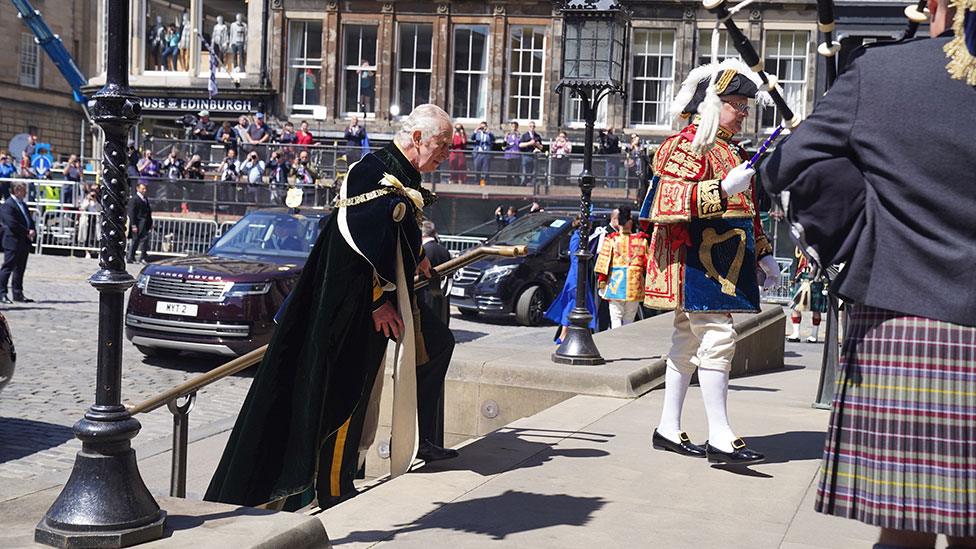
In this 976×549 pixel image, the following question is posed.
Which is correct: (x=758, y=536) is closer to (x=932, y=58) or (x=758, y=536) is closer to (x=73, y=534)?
(x=932, y=58)

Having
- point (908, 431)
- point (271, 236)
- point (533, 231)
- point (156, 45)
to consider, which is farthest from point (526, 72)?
point (908, 431)

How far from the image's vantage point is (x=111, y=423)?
3533 millimetres

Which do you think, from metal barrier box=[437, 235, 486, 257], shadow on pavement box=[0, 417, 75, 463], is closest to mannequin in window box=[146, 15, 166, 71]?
metal barrier box=[437, 235, 486, 257]

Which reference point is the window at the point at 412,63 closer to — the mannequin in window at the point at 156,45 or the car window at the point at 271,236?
the mannequin in window at the point at 156,45

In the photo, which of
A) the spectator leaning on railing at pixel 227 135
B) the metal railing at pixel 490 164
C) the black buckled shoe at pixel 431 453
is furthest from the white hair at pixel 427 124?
the spectator leaning on railing at pixel 227 135

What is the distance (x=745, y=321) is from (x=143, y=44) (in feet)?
106

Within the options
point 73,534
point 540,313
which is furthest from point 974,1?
point 540,313

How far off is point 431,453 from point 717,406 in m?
1.47

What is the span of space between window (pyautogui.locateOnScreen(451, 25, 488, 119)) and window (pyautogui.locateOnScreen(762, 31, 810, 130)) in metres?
8.66

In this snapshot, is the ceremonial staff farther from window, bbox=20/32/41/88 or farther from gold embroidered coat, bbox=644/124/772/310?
window, bbox=20/32/41/88

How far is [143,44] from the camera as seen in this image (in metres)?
38.1

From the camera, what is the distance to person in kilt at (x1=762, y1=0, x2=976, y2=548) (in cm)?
267

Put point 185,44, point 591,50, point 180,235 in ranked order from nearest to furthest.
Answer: point 591,50
point 180,235
point 185,44

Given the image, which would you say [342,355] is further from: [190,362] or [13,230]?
[13,230]
